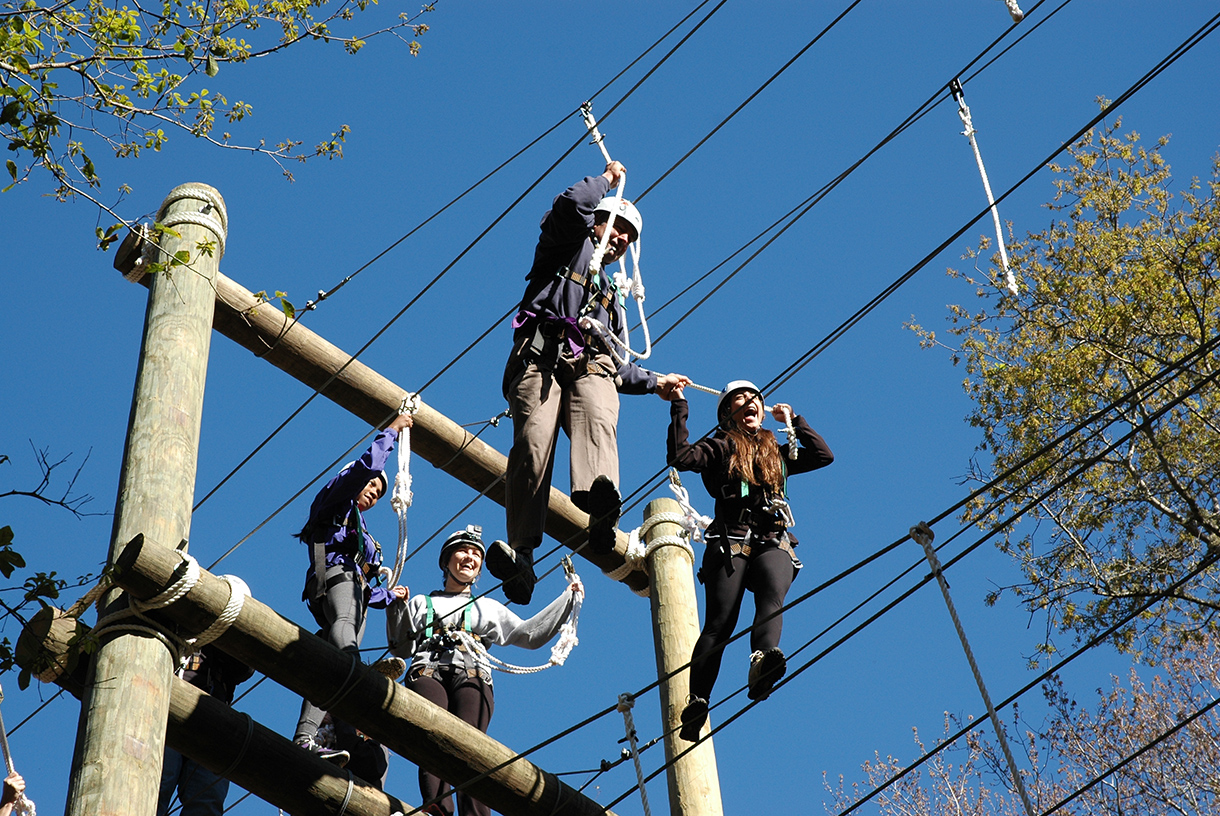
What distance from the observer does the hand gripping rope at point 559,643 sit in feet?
20.5

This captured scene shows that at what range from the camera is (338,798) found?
17.9 feet

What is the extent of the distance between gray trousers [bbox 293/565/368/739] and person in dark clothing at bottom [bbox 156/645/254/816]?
0.34 meters

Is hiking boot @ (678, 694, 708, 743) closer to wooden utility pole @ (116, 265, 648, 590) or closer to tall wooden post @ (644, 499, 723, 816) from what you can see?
tall wooden post @ (644, 499, 723, 816)

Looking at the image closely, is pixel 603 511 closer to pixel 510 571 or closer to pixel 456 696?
pixel 510 571

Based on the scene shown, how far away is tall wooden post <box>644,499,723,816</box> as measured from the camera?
5.84m

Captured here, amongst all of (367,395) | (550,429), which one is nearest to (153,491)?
(550,429)

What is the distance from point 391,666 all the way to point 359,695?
61cm

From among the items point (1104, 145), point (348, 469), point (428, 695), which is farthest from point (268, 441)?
point (1104, 145)

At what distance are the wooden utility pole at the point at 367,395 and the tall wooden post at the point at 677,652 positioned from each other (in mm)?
235

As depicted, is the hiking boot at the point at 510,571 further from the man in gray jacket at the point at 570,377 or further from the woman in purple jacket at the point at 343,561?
the woman in purple jacket at the point at 343,561

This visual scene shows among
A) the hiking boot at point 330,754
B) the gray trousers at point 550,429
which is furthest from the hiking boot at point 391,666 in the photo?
the gray trousers at point 550,429

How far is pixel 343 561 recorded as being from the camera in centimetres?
619

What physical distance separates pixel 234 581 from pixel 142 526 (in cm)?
39

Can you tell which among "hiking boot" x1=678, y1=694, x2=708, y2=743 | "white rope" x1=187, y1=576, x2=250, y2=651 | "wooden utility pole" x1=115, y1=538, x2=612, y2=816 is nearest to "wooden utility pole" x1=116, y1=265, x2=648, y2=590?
"wooden utility pole" x1=115, y1=538, x2=612, y2=816
